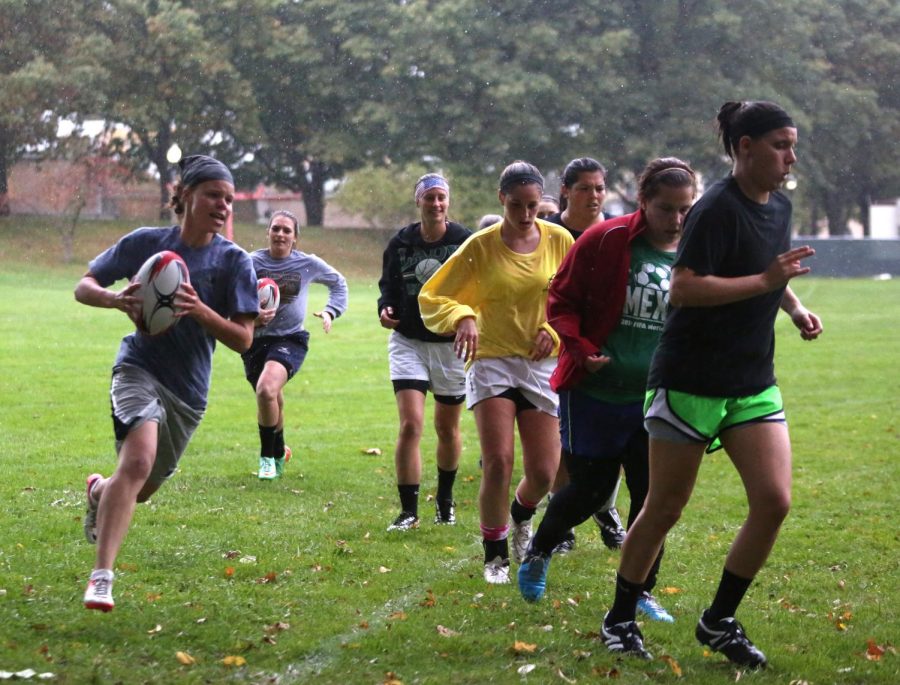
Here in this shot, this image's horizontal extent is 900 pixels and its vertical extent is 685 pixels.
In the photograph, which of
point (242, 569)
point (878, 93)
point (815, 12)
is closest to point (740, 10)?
point (815, 12)

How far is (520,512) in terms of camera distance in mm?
6891

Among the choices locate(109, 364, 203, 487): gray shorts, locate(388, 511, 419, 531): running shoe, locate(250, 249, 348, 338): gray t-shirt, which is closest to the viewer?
locate(109, 364, 203, 487): gray shorts

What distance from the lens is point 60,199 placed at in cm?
5041

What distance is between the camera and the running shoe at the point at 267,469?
9.83 metres

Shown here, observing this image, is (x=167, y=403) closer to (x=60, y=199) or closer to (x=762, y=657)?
(x=762, y=657)

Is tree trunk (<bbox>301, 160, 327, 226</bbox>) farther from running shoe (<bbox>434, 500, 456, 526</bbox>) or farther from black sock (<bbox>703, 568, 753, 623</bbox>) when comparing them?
black sock (<bbox>703, 568, 753, 623</bbox>)

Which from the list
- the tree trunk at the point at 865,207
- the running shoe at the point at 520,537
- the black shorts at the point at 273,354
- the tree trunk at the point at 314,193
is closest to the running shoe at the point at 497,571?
the running shoe at the point at 520,537

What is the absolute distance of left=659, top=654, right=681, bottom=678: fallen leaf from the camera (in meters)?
5.02

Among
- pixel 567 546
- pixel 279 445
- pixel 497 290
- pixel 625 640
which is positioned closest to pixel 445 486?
pixel 567 546

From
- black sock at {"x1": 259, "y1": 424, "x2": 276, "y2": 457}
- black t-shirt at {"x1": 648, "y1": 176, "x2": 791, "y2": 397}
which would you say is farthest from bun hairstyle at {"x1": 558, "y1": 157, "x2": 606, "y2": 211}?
black sock at {"x1": 259, "y1": 424, "x2": 276, "y2": 457}

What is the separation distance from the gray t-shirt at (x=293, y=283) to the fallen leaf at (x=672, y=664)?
17.7 feet

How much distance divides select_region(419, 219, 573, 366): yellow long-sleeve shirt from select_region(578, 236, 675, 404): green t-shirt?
761 millimetres

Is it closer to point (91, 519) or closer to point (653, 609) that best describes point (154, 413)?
point (91, 519)

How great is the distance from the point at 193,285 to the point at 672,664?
102 inches
